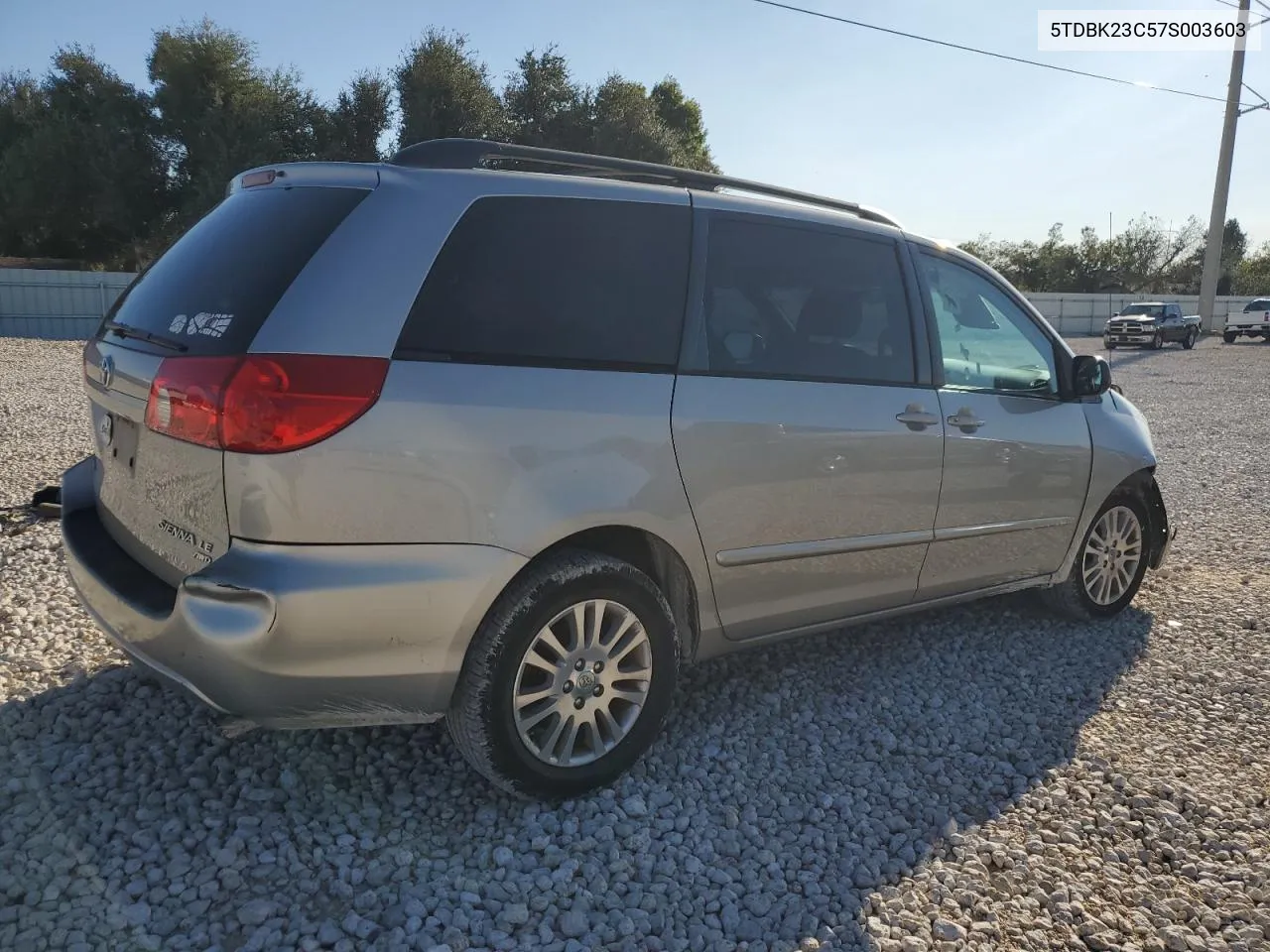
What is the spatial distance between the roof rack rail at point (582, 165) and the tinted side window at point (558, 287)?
0.66 ft

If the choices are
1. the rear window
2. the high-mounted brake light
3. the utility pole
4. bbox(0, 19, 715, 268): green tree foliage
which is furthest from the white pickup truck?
the rear window

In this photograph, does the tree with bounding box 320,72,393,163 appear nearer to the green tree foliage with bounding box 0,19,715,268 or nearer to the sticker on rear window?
the green tree foliage with bounding box 0,19,715,268

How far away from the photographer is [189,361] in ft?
8.04

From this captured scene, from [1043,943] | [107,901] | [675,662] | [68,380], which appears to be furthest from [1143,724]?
[68,380]

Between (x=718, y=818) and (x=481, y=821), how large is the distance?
71 centimetres

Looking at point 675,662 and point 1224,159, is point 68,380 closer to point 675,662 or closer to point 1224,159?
point 675,662

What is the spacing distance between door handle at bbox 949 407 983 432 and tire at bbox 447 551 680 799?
1.50 m

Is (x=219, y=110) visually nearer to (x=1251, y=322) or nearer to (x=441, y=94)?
(x=441, y=94)

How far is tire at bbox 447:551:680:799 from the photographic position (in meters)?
2.65

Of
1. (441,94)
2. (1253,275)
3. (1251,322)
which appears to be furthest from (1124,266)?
(441,94)

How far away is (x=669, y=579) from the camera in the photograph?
10.3 ft

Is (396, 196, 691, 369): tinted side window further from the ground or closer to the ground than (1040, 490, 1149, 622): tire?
further from the ground

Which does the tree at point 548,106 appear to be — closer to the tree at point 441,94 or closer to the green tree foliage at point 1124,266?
the tree at point 441,94

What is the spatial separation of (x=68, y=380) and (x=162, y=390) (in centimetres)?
1256
